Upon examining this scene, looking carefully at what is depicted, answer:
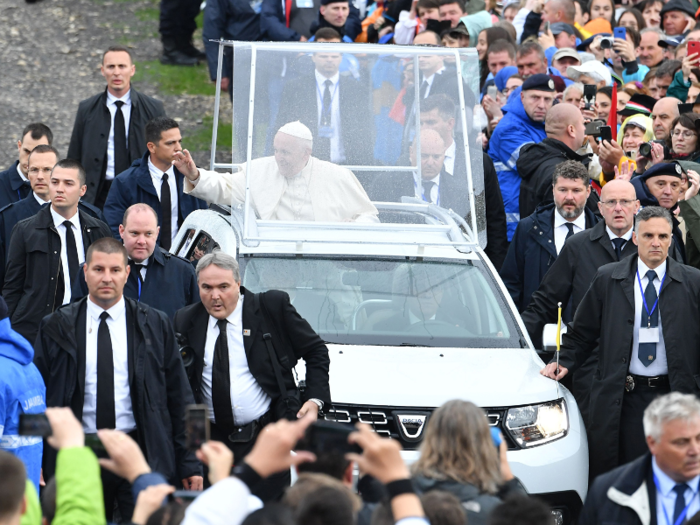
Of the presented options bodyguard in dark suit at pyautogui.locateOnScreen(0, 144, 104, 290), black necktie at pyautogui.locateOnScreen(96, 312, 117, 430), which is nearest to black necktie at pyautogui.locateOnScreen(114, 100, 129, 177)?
bodyguard in dark suit at pyautogui.locateOnScreen(0, 144, 104, 290)

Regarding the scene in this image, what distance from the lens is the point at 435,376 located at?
697 centimetres

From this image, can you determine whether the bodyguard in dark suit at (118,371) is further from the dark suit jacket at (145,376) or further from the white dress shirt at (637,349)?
the white dress shirt at (637,349)

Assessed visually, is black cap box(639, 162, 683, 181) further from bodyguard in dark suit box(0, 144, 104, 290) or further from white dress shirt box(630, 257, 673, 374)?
bodyguard in dark suit box(0, 144, 104, 290)

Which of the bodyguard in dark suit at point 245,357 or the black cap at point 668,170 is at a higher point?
the black cap at point 668,170

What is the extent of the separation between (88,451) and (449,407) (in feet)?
4.83

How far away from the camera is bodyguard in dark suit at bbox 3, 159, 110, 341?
26.8 ft

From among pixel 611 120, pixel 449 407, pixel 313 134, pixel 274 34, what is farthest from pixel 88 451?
pixel 274 34

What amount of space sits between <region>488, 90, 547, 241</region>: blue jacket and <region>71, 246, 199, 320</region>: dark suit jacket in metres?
3.89

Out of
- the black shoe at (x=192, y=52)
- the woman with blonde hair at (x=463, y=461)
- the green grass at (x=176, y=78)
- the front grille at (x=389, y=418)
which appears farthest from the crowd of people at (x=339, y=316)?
the black shoe at (x=192, y=52)

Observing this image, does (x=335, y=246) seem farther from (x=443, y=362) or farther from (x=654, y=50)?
(x=654, y=50)

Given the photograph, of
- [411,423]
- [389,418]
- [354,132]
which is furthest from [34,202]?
[411,423]

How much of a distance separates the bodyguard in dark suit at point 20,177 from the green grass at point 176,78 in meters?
9.11

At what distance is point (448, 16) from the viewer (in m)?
14.2

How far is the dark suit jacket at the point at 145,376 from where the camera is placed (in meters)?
6.10
